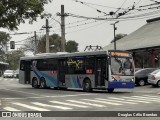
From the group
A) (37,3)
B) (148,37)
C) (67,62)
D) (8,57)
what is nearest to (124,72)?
(67,62)

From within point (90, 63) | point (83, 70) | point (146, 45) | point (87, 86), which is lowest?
point (87, 86)

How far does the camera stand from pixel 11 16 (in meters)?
26.6

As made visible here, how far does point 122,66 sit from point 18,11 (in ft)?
27.5

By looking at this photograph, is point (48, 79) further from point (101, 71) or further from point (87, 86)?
point (101, 71)

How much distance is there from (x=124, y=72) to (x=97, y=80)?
1947 millimetres

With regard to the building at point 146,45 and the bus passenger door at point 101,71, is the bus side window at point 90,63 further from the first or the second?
the building at point 146,45

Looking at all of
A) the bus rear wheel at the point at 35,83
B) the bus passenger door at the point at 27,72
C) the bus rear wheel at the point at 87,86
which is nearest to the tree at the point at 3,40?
the bus passenger door at the point at 27,72

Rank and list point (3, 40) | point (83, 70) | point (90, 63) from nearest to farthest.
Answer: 1. point (90, 63)
2. point (83, 70)
3. point (3, 40)

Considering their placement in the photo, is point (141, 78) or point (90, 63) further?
point (141, 78)

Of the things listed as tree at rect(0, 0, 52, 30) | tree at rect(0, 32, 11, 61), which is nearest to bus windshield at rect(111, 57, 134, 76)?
tree at rect(0, 0, 52, 30)

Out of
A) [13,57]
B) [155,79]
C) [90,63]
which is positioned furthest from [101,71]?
[13,57]

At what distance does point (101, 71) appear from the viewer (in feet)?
98.5

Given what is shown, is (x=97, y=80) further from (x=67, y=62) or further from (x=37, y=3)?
(x=37, y=3)

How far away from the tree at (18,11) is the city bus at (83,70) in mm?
5724
